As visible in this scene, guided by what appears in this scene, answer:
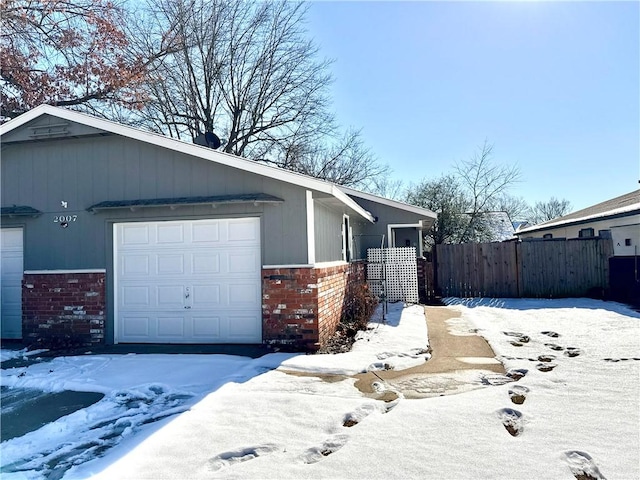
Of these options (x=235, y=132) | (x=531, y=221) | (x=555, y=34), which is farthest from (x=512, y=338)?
(x=531, y=221)

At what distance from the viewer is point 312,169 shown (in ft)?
72.4

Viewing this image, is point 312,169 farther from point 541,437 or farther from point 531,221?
point 531,221

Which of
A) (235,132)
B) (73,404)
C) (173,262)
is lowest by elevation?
(73,404)

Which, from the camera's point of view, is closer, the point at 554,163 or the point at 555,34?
the point at 555,34

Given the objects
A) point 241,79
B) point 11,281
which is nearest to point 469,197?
point 241,79

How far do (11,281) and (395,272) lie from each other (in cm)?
972

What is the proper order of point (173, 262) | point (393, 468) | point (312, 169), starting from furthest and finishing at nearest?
point (312, 169) → point (173, 262) → point (393, 468)

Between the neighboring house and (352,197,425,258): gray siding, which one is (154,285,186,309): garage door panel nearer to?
(352,197,425,258): gray siding

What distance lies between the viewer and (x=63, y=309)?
7.52 meters

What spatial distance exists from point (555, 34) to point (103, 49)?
1332 cm

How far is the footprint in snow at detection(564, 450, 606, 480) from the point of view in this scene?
2793mm

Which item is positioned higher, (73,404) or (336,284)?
(336,284)

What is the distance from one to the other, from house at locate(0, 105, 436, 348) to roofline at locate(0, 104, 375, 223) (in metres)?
0.02

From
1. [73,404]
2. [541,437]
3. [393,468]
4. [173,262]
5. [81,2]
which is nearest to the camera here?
[393,468]
